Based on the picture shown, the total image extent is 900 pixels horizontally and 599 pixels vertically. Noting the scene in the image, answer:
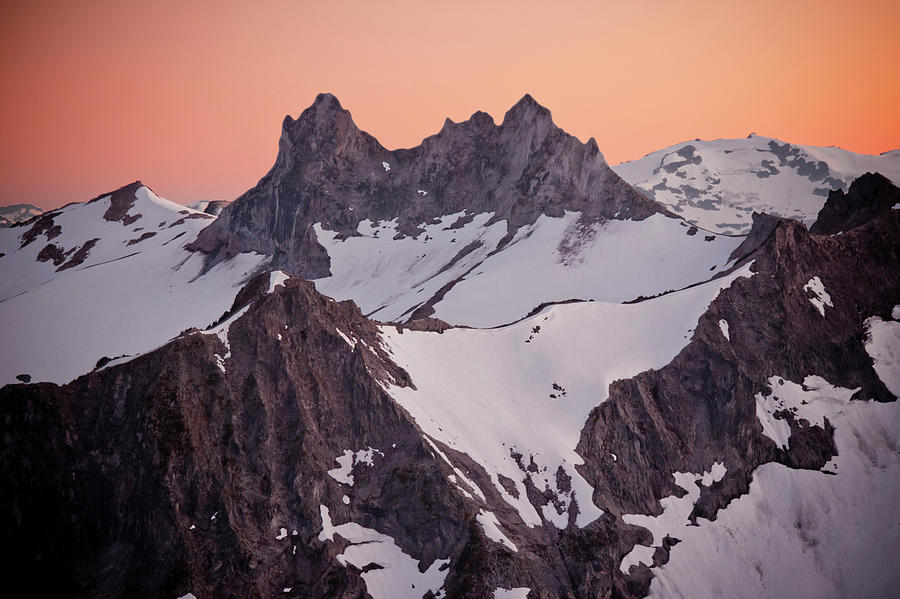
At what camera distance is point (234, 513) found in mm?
69000

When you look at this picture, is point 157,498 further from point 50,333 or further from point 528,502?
point 50,333

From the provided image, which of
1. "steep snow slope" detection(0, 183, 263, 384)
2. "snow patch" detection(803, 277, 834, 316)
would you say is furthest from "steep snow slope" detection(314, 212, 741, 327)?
"steep snow slope" detection(0, 183, 263, 384)

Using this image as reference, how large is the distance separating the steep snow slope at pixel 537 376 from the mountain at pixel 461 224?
76.7 feet

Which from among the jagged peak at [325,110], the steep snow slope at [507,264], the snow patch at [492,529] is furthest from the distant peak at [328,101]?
the snow patch at [492,529]

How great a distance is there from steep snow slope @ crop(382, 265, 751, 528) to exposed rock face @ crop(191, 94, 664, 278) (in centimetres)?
6368

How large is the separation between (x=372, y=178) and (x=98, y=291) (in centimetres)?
6360

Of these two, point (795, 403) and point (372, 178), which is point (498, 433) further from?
point (372, 178)

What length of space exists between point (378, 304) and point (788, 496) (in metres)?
78.9

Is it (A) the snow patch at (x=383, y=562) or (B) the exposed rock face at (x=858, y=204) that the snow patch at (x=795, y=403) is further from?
(A) the snow patch at (x=383, y=562)

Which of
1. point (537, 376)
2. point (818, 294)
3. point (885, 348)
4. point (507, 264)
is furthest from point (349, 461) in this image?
point (885, 348)

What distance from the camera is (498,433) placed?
3322 inches

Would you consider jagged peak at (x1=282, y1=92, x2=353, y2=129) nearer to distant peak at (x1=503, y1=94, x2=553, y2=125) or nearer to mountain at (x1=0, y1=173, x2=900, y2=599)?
distant peak at (x1=503, y1=94, x2=553, y2=125)

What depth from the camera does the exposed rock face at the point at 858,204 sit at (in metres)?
117

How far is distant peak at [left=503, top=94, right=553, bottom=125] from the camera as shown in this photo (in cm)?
17000
